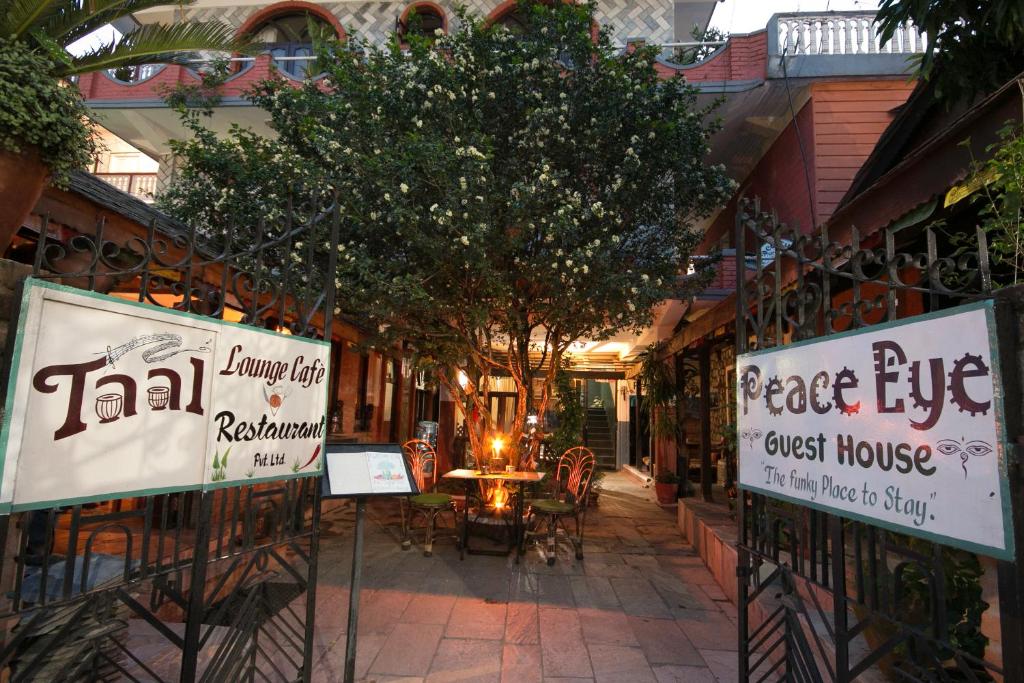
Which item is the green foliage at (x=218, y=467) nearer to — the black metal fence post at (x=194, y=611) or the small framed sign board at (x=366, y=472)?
the black metal fence post at (x=194, y=611)

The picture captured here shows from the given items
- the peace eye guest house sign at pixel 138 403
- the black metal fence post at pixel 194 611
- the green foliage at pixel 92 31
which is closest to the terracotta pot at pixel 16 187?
the green foliage at pixel 92 31

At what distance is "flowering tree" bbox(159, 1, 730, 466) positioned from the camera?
19.3ft

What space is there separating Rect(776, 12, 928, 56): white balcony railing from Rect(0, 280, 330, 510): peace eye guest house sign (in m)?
8.45

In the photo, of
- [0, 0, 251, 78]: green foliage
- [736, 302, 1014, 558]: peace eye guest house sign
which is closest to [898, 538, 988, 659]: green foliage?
[736, 302, 1014, 558]: peace eye guest house sign

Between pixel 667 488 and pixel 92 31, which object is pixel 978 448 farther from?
pixel 667 488

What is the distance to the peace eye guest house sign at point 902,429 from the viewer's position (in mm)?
1567

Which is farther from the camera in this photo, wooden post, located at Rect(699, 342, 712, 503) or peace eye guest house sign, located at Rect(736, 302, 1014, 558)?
wooden post, located at Rect(699, 342, 712, 503)

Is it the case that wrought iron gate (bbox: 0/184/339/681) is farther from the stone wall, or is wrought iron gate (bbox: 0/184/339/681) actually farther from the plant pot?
the stone wall

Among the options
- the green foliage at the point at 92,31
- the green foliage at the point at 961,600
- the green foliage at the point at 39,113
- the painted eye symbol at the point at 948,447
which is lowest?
the green foliage at the point at 961,600

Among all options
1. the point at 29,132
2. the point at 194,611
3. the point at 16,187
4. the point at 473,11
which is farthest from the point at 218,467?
the point at 473,11

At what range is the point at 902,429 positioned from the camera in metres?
1.83

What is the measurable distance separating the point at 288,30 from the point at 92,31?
1049 cm

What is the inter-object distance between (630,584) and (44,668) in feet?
14.4

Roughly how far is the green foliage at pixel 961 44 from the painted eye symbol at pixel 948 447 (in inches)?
141
